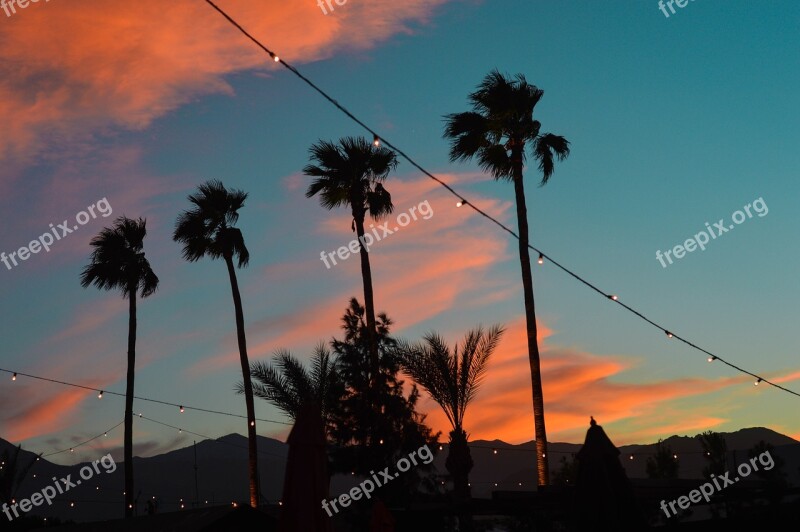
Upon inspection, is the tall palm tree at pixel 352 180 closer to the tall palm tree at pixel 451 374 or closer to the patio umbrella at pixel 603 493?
the tall palm tree at pixel 451 374

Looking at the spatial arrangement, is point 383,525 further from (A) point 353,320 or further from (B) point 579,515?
(A) point 353,320

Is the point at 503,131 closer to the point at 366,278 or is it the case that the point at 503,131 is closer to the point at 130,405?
the point at 366,278

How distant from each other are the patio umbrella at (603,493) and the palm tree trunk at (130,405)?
26532 mm

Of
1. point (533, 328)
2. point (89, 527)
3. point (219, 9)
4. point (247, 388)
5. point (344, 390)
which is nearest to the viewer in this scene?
point (219, 9)

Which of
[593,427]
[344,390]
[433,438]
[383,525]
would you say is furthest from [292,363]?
[593,427]

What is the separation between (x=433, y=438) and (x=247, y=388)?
338 inches

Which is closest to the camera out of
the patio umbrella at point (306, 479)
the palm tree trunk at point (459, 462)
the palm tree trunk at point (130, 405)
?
the patio umbrella at point (306, 479)

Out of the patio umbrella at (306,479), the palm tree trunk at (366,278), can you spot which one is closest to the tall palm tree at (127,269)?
the palm tree trunk at (366,278)

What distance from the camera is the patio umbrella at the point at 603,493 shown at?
37.9 ft

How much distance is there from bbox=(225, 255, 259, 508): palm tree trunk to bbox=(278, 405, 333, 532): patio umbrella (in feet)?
74.1

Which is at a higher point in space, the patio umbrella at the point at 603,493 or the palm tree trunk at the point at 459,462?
the palm tree trunk at the point at 459,462

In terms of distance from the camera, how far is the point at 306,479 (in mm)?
10516

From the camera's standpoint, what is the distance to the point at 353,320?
37.6 meters

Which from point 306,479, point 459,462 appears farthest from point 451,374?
point 306,479
